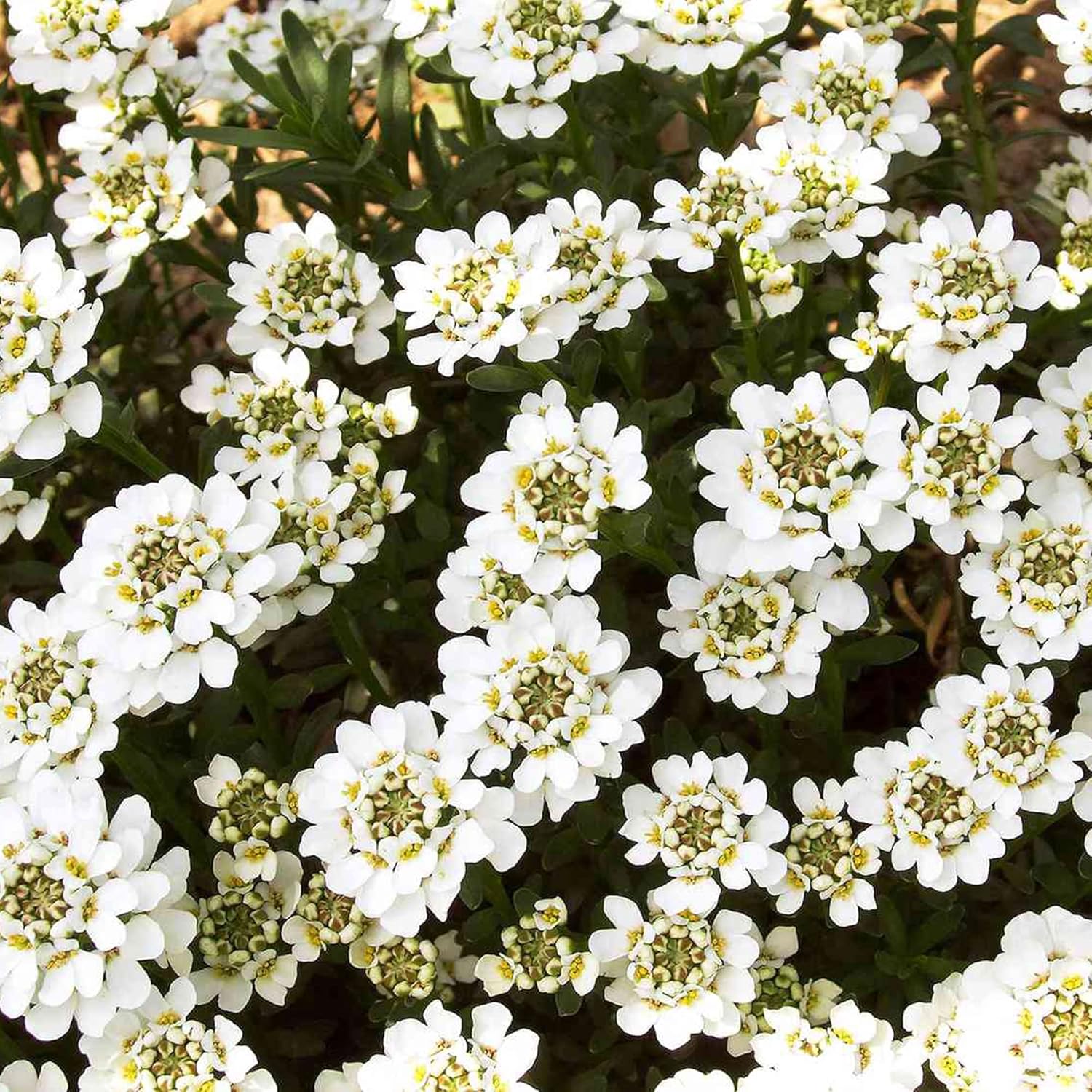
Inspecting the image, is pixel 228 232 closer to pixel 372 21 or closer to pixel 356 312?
pixel 372 21

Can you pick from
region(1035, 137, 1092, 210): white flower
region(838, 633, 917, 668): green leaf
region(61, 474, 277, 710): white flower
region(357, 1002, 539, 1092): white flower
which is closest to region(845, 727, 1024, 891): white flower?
region(838, 633, 917, 668): green leaf

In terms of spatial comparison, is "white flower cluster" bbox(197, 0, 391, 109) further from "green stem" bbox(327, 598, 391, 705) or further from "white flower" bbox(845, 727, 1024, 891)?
"white flower" bbox(845, 727, 1024, 891)

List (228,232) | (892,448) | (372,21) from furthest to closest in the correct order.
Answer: (228,232) < (372,21) < (892,448)

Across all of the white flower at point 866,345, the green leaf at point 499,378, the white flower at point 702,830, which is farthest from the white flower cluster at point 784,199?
the white flower at point 702,830

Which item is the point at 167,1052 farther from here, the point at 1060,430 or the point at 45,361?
the point at 1060,430

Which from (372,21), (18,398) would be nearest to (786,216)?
(18,398)

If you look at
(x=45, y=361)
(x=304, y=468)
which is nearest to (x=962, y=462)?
(x=304, y=468)

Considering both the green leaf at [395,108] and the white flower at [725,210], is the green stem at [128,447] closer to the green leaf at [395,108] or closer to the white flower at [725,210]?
the green leaf at [395,108]

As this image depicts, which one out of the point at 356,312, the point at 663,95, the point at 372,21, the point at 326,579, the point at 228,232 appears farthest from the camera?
the point at 228,232
